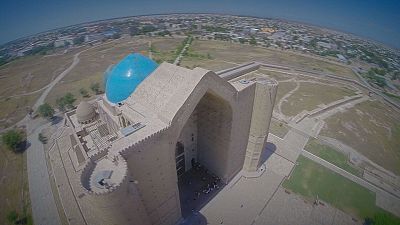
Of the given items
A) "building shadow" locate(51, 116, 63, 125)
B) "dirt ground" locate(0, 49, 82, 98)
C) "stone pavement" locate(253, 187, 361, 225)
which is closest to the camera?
"stone pavement" locate(253, 187, 361, 225)

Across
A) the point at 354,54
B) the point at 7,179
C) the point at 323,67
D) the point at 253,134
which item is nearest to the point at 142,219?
the point at 253,134

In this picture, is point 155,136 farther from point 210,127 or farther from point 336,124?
point 336,124

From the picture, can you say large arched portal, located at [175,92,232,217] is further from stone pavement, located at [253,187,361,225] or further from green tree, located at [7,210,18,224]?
green tree, located at [7,210,18,224]

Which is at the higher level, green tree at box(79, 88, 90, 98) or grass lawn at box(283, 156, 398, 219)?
green tree at box(79, 88, 90, 98)

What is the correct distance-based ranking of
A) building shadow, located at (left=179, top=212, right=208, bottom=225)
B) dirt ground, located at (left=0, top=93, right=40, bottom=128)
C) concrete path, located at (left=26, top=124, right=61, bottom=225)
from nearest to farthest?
building shadow, located at (left=179, top=212, right=208, bottom=225)
concrete path, located at (left=26, top=124, right=61, bottom=225)
dirt ground, located at (left=0, top=93, right=40, bottom=128)

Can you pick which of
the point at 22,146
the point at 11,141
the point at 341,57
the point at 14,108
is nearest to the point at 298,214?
the point at 11,141

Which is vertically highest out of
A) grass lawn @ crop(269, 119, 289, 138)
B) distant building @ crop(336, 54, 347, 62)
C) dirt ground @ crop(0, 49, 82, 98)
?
distant building @ crop(336, 54, 347, 62)

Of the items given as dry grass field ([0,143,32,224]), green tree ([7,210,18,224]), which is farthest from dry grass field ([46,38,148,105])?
green tree ([7,210,18,224])

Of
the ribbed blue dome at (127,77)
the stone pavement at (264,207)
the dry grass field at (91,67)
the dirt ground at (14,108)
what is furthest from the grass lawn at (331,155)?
the dirt ground at (14,108)
